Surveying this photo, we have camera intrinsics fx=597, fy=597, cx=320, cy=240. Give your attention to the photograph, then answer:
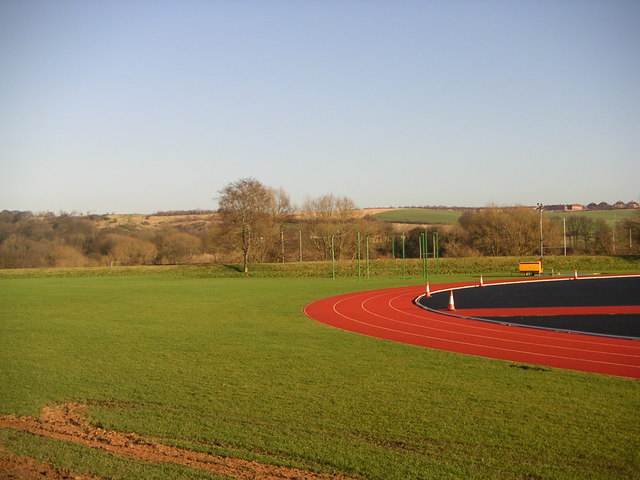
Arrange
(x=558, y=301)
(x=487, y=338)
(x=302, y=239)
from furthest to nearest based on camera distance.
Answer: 1. (x=302, y=239)
2. (x=558, y=301)
3. (x=487, y=338)

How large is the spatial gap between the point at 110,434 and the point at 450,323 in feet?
42.3

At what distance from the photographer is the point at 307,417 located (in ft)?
27.5

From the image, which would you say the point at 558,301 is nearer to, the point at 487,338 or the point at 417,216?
the point at 487,338

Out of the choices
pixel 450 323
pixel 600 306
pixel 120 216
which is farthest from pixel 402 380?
pixel 120 216

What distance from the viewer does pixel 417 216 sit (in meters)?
119

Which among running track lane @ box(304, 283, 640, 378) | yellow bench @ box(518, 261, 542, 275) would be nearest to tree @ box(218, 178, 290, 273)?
yellow bench @ box(518, 261, 542, 275)

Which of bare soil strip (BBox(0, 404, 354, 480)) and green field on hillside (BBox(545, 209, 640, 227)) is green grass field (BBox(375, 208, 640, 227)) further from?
bare soil strip (BBox(0, 404, 354, 480))

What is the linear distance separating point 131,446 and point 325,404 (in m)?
2.95

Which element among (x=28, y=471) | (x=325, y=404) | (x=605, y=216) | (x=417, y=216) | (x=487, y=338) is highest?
(x=417, y=216)

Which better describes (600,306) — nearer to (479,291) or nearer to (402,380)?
(479,291)

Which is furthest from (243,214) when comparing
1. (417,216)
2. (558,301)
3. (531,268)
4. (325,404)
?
(417,216)

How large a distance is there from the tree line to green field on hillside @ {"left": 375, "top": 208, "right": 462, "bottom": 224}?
2582cm

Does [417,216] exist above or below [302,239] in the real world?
above

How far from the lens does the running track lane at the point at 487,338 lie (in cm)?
1240
